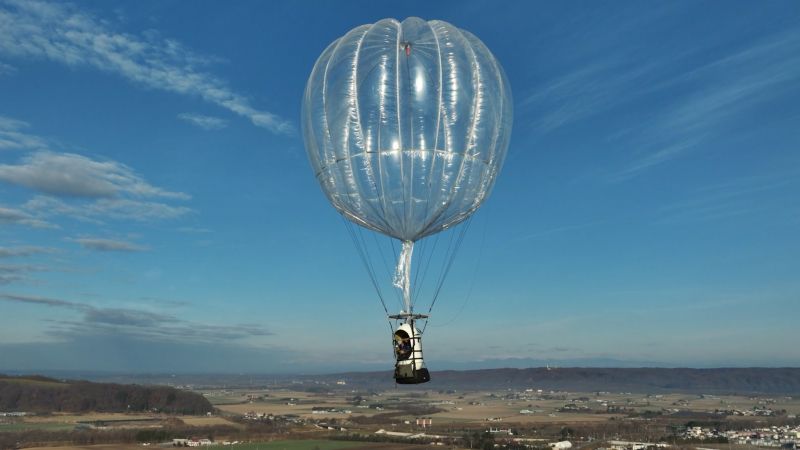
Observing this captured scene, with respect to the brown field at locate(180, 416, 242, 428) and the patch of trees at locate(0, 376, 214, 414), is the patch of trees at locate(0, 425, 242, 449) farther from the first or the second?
the patch of trees at locate(0, 376, 214, 414)

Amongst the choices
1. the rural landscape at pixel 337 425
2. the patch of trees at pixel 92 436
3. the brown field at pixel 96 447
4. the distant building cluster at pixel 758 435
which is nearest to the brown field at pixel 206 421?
the rural landscape at pixel 337 425

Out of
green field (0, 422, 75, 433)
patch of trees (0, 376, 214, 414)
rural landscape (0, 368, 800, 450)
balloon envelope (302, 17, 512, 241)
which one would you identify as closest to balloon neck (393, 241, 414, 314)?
balloon envelope (302, 17, 512, 241)

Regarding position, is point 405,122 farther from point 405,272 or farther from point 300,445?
point 300,445

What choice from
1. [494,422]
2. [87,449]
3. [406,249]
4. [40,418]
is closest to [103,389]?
[40,418]

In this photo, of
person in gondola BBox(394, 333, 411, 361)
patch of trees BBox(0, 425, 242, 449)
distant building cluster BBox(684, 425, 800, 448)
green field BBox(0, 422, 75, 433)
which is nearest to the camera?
person in gondola BBox(394, 333, 411, 361)

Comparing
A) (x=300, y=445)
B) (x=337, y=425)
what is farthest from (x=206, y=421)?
(x=300, y=445)

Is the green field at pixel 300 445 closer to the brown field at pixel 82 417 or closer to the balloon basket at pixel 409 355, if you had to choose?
the brown field at pixel 82 417
